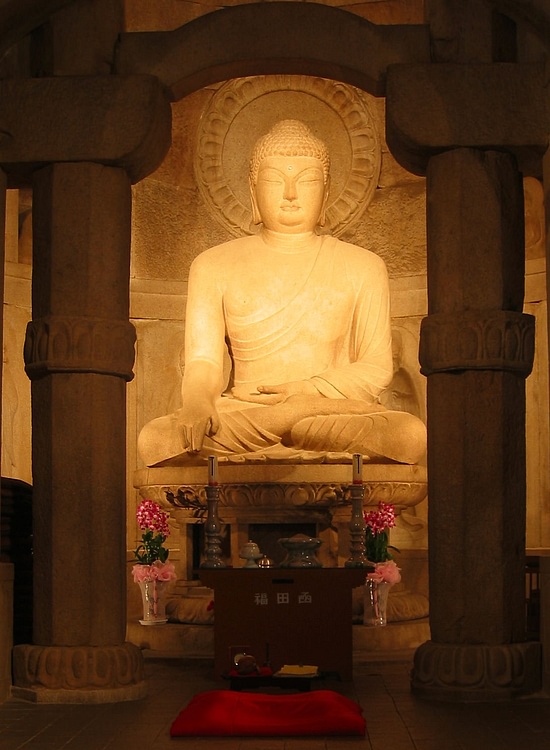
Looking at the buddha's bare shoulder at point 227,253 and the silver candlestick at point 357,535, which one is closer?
the silver candlestick at point 357,535

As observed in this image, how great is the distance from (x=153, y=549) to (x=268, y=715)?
2906 mm

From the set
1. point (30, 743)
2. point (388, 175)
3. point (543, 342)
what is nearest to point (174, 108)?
point (388, 175)

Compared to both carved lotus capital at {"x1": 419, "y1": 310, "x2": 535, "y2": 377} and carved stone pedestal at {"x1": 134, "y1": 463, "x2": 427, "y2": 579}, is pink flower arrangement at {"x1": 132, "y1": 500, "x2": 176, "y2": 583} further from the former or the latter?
carved lotus capital at {"x1": 419, "y1": 310, "x2": 535, "y2": 377}

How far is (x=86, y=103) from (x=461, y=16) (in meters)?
1.89

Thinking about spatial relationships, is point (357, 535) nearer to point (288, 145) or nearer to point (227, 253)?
point (227, 253)

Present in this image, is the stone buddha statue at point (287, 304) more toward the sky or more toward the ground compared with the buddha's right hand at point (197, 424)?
more toward the sky

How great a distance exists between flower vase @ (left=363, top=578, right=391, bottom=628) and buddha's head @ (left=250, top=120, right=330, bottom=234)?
305cm

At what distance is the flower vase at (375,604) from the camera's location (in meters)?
7.70

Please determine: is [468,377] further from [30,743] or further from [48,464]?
[30,743]

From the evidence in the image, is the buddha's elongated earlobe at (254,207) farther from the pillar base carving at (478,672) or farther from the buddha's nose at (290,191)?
the pillar base carving at (478,672)

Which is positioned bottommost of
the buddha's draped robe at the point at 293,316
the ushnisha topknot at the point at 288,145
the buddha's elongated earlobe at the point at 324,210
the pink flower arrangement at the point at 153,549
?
the pink flower arrangement at the point at 153,549

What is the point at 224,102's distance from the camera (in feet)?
34.4

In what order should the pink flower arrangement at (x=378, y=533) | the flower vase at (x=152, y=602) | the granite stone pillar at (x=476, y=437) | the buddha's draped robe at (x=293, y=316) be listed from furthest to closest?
the buddha's draped robe at (x=293, y=316) < the flower vase at (x=152, y=602) < the pink flower arrangement at (x=378, y=533) < the granite stone pillar at (x=476, y=437)

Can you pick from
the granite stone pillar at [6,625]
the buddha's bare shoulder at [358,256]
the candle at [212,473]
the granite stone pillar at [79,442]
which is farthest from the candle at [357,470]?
the buddha's bare shoulder at [358,256]
